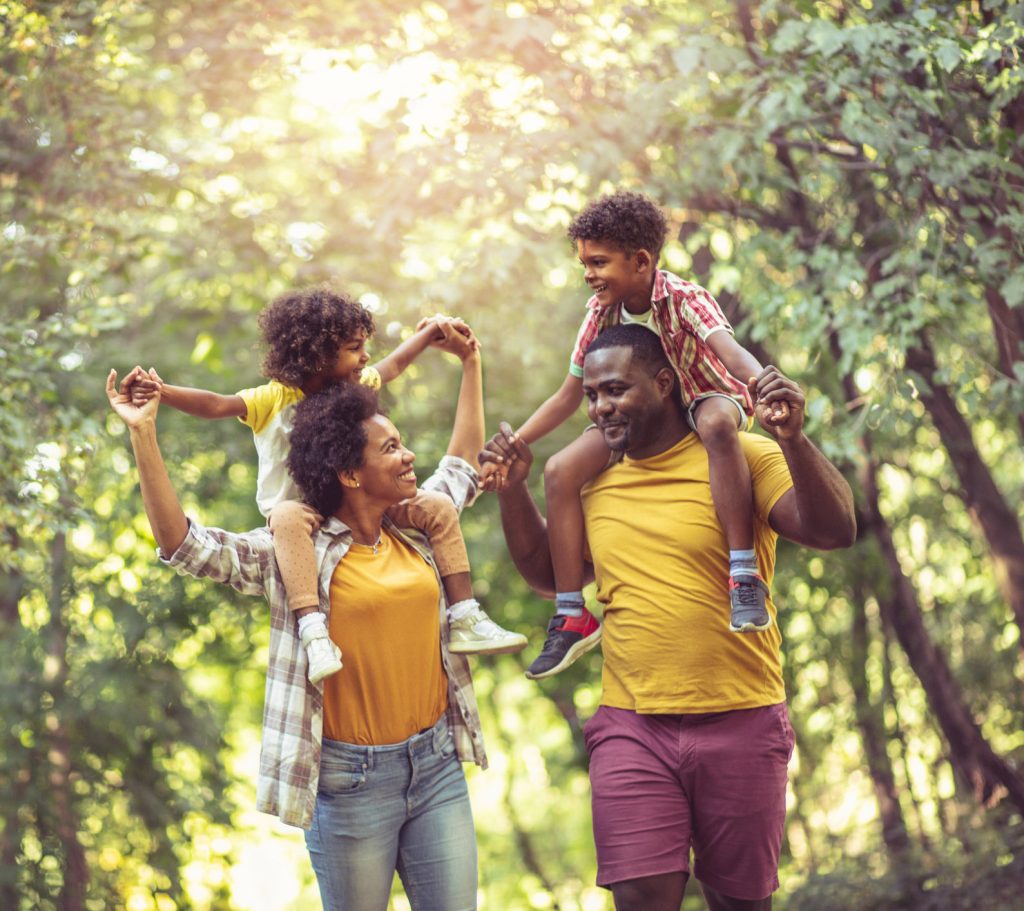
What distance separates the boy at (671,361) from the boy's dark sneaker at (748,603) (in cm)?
2

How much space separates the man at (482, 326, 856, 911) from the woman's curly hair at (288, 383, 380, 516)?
A: 1.28 feet

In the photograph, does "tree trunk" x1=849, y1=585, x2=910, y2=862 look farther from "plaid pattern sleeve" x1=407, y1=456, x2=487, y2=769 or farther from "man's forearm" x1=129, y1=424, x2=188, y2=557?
"man's forearm" x1=129, y1=424, x2=188, y2=557

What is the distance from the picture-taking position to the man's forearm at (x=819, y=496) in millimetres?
2783

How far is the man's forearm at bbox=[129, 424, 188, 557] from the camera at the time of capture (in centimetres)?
271

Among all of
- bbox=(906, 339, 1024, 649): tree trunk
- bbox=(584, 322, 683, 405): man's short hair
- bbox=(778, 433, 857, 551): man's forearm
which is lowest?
bbox=(778, 433, 857, 551): man's forearm

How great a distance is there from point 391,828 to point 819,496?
4.07 ft

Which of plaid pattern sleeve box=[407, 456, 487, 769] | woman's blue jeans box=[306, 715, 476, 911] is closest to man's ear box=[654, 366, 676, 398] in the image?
plaid pattern sleeve box=[407, 456, 487, 769]

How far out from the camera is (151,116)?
7348 millimetres

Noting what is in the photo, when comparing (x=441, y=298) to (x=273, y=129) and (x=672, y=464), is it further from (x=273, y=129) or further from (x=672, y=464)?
(x=672, y=464)

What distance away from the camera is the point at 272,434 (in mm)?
3199

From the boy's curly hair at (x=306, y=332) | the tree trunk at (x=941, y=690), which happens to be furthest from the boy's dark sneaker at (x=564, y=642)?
the tree trunk at (x=941, y=690)

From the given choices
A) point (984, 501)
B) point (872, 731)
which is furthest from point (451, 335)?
point (872, 731)

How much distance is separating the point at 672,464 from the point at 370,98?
3.56m

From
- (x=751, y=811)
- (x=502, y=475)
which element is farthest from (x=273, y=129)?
(x=751, y=811)
